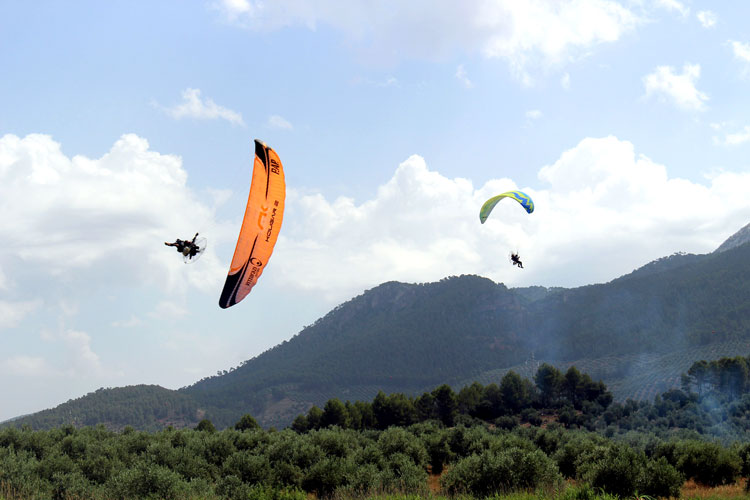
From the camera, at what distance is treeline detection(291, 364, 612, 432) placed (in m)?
62.8

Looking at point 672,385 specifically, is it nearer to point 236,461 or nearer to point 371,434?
point 371,434

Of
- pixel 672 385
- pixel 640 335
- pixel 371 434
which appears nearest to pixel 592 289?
pixel 640 335

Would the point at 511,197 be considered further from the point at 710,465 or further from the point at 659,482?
the point at 659,482

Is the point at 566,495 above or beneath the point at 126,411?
above

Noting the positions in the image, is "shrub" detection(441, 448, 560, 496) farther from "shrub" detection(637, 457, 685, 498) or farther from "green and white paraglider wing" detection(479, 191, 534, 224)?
"green and white paraglider wing" detection(479, 191, 534, 224)

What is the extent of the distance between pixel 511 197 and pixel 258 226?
22969 millimetres

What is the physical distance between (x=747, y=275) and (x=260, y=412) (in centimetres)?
12972

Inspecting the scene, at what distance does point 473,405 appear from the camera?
221 feet

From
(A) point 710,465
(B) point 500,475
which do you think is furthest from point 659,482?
(A) point 710,465

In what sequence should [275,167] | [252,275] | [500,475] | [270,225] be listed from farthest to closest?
[275,167] < [270,225] < [500,475] < [252,275]

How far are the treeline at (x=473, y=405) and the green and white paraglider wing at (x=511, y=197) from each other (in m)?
29.1

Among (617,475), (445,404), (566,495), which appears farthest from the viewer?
(445,404)

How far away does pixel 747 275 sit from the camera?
427ft

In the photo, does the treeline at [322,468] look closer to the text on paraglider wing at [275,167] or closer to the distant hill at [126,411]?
the text on paraglider wing at [275,167]
